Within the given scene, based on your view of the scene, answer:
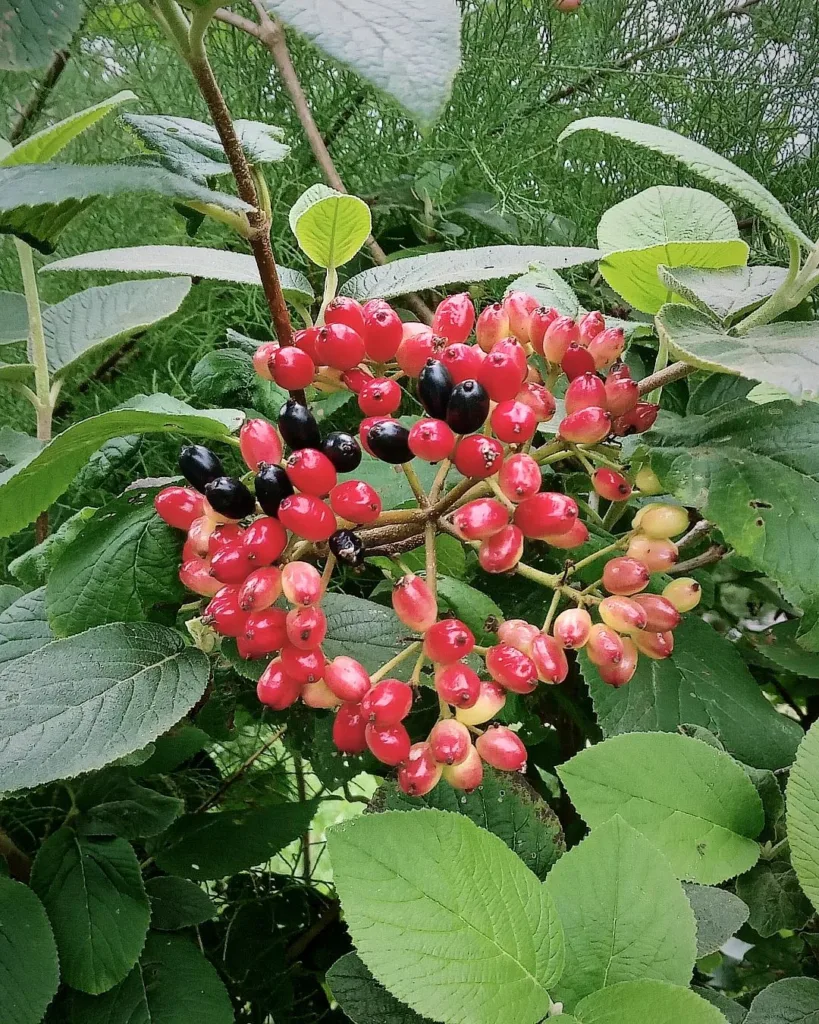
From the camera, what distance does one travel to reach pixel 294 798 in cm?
86

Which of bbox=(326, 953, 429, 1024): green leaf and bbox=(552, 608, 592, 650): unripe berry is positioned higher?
bbox=(552, 608, 592, 650): unripe berry

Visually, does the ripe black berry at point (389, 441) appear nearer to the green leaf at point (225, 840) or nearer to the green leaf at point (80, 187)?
the green leaf at point (80, 187)

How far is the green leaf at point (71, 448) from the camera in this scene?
0.36 metres

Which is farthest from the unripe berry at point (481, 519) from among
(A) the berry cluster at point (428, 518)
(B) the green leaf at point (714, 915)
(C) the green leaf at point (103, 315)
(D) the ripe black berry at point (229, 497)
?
(C) the green leaf at point (103, 315)

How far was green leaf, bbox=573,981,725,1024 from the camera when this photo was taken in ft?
0.93

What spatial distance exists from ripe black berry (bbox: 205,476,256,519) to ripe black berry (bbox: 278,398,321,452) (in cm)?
3

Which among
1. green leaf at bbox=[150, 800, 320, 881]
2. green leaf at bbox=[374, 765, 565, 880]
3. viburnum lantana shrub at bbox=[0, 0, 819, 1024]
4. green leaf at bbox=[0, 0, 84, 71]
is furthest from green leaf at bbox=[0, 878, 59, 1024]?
green leaf at bbox=[0, 0, 84, 71]

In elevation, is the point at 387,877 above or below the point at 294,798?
above

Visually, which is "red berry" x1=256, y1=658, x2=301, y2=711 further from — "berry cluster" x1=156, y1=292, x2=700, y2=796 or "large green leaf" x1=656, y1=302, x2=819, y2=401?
"large green leaf" x1=656, y1=302, x2=819, y2=401

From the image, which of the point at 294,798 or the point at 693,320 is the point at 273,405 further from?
the point at 294,798

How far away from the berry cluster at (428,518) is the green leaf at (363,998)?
12 cm

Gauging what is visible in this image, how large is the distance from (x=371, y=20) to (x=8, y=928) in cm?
54

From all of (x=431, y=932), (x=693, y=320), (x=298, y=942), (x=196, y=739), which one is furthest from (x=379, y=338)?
(x=298, y=942)

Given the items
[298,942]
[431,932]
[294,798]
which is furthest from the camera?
[294,798]
